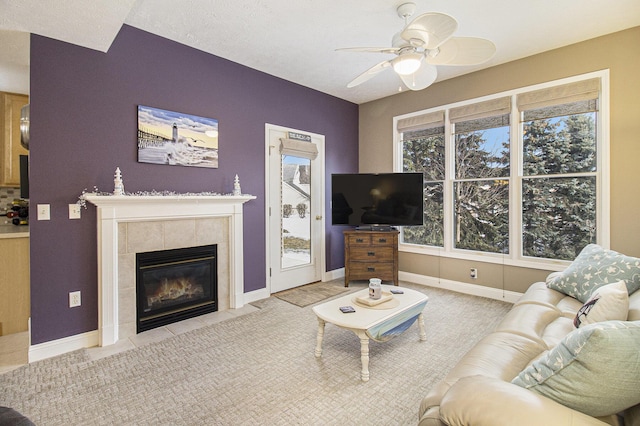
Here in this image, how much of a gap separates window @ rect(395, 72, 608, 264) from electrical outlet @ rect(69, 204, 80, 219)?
4.16 m

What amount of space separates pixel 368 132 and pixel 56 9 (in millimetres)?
4142

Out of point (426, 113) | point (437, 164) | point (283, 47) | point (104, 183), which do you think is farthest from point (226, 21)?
point (437, 164)

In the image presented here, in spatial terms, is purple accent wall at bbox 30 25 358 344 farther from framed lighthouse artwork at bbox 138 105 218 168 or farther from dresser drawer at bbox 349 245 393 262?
dresser drawer at bbox 349 245 393 262

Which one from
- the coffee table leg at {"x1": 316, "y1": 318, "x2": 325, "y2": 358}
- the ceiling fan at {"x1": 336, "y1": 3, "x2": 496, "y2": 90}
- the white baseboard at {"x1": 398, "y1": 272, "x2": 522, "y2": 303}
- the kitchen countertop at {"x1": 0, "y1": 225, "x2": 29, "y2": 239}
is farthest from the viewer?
the white baseboard at {"x1": 398, "y1": 272, "x2": 522, "y2": 303}

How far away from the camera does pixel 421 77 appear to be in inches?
103

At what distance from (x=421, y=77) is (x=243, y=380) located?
107 inches

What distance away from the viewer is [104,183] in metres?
2.86

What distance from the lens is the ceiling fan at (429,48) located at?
1.92 metres

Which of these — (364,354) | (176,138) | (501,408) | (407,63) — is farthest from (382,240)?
(501,408)

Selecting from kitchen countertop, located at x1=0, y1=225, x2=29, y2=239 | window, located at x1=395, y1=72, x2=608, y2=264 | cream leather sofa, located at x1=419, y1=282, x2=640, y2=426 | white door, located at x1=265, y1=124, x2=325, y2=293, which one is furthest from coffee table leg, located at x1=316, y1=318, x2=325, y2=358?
kitchen countertop, located at x1=0, y1=225, x2=29, y2=239

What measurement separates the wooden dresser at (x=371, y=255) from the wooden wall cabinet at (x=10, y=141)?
412 cm

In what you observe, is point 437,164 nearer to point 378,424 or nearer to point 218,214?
point 218,214

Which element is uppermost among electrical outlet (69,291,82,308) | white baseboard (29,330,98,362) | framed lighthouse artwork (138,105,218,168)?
A: framed lighthouse artwork (138,105,218,168)

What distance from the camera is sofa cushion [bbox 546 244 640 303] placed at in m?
2.16
